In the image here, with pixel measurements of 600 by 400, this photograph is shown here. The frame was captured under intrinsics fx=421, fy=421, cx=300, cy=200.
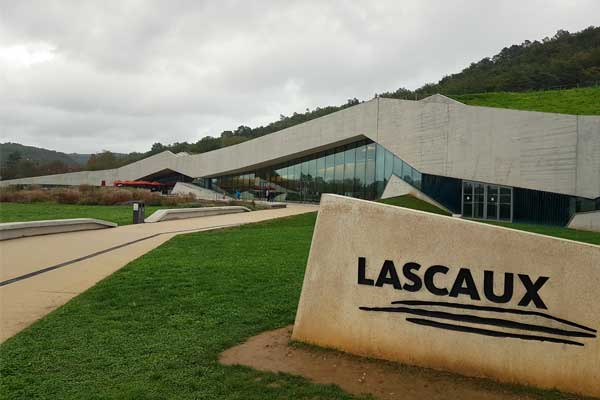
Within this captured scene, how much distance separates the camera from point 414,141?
30516mm

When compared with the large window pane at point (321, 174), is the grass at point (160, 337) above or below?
below

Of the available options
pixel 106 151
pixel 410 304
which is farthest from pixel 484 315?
pixel 106 151

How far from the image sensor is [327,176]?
136 feet

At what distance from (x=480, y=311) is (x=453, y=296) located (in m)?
0.28

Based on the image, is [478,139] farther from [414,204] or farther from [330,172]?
[330,172]

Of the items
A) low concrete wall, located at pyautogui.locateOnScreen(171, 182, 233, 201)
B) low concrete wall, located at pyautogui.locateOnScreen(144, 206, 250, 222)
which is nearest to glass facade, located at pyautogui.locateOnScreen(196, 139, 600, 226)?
low concrete wall, located at pyautogui.locateOnScreen(171, 182, 233, 201)

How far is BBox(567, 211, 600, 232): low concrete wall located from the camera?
22062 millimetres

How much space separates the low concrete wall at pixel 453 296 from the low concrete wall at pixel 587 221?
22211 millimetres

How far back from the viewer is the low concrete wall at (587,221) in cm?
2206

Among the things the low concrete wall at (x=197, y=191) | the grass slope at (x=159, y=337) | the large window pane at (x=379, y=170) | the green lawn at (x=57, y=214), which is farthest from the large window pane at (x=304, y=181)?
the grass slope at (x=159, y=337)

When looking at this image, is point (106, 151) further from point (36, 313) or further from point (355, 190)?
point (36, 313)

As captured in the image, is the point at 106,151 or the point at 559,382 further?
the point at 106,151

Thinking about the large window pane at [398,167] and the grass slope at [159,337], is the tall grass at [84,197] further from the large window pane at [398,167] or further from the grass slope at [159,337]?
the grass slope at [159,337]

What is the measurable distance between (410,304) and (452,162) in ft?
82.8
